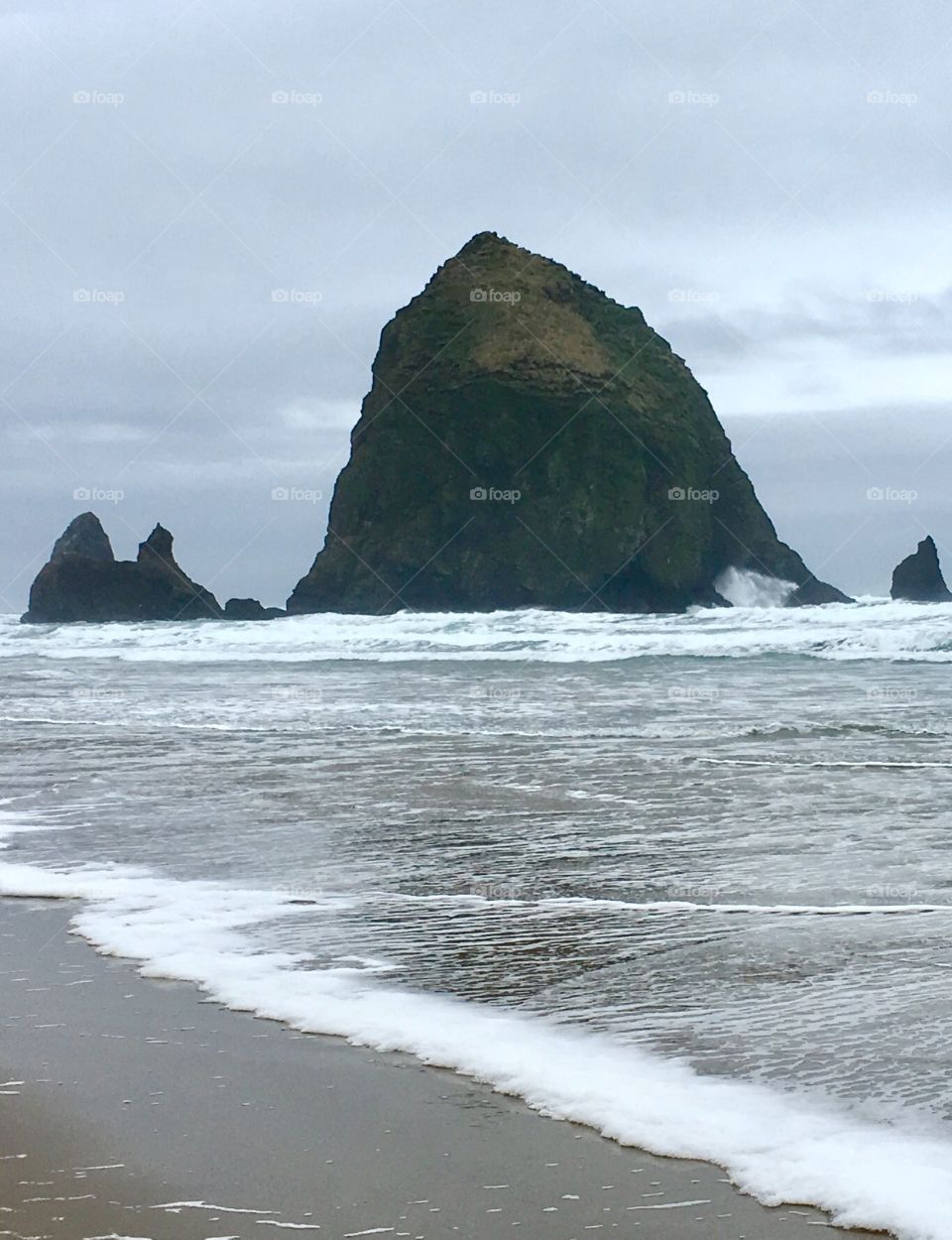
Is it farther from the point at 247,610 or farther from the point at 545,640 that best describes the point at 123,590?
the point at 545,640

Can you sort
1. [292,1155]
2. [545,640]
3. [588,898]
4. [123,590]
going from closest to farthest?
1. [292,1155]
2. [588,898]
3. [545,640]
4. [123,590]

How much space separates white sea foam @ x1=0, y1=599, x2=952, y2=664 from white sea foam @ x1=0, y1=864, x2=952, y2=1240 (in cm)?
1971

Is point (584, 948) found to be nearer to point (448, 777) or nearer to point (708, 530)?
point (448, 777)

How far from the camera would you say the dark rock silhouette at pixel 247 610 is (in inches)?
2334

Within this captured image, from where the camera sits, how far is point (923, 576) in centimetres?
6184

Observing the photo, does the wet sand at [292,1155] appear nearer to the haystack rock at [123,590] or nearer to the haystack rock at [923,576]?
the haystack rock at [123,590]

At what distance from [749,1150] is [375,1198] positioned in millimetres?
691

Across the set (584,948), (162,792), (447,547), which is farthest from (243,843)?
(447,547)

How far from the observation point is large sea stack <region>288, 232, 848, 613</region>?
58.4 metres

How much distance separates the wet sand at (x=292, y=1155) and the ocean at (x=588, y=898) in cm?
12

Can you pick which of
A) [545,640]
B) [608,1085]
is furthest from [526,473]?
[608,1085]

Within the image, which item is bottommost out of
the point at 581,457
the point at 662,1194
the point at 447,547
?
the point at 662,1194

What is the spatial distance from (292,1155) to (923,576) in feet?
208

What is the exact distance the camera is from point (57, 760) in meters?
9.37
